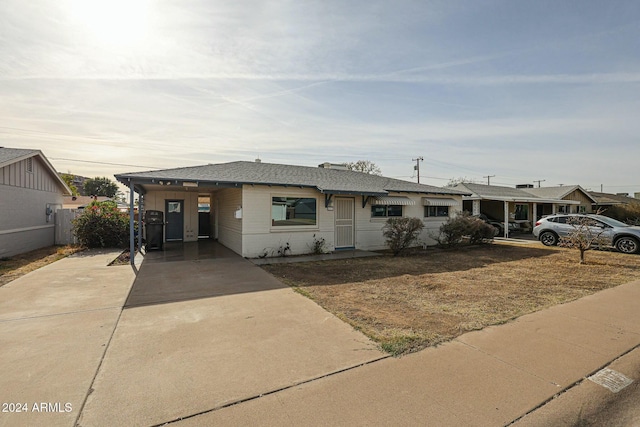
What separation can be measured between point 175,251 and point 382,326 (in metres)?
9.27

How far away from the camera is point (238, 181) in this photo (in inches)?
379

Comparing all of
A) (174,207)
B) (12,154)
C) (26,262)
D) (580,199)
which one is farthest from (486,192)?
(12,154)

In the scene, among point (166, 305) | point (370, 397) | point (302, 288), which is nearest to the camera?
point (370, 397)

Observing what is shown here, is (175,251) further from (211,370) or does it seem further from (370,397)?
(370,397)

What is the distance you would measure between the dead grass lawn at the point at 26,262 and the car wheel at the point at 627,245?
63.4ft

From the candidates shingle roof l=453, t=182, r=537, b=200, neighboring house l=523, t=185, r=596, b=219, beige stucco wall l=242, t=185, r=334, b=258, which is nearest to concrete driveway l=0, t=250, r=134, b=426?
beige stucco wall l=242, t=185, r=334, b=258

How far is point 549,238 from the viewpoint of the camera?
1422 centimetres

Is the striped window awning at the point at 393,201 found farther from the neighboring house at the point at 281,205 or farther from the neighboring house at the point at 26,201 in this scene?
the neighboring house at the point at 26,201

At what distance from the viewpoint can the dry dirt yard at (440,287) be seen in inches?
174

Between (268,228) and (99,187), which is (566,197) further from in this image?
(99,187)

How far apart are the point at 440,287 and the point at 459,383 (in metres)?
3.88

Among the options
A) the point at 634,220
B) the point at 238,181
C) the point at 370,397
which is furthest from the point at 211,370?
the point at 634,220

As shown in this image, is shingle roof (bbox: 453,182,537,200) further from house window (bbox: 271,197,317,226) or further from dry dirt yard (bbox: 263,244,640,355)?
house window (bbox: 271,197,317,226)

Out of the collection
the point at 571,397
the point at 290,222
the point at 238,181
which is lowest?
the point at 571,397
